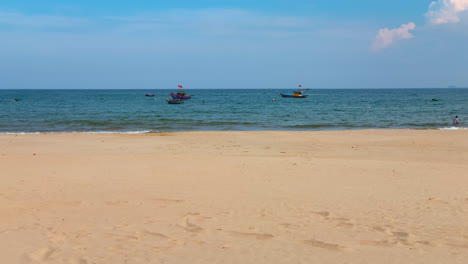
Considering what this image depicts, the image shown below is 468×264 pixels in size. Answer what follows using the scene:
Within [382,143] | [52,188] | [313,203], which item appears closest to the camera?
[313,203]

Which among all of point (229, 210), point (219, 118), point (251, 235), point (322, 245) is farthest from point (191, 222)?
point (219, 118)

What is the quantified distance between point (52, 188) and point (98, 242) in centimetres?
382

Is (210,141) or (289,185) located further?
(210,141)

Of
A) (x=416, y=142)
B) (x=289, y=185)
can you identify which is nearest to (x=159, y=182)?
(x=289, y=185)

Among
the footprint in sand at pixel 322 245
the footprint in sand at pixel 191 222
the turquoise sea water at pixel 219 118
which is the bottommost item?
the turquoise sea water at pixel 219 118

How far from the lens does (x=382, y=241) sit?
19.5 feet

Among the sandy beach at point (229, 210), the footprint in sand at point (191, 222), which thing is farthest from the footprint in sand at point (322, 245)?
the footprint in sand at point (191, 222)

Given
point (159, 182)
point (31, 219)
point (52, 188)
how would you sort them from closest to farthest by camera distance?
point (31, 219)
point (52, 188)
point (159, 182)

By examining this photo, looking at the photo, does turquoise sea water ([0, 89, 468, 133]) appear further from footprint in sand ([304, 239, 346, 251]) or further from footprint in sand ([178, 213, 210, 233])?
footprint in sand ([304, 239, 346, 251])

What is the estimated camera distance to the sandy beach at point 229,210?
217 inches

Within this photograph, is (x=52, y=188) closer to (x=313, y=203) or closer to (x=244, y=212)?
(x=244, y=212)

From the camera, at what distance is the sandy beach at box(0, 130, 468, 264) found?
18.1ft

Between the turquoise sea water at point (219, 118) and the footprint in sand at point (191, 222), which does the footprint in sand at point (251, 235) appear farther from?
the turquoise sea water at point (219, 118)

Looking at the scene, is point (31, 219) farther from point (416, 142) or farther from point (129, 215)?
point (416, 142)
